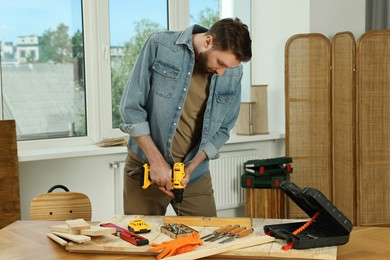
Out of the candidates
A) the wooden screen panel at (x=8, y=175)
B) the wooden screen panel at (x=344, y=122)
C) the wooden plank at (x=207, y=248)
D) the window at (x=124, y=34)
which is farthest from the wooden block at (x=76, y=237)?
the wooden screen panel at (x=344, y=122)

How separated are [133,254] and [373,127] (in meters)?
2.54

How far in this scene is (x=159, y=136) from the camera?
2.78 m

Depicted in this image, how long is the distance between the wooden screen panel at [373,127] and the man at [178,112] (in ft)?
4.95

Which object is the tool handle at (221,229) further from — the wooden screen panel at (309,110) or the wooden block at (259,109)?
the wooden block at (259,109)

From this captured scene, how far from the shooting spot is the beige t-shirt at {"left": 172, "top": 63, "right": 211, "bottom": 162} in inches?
110

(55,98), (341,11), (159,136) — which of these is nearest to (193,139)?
(159,136)

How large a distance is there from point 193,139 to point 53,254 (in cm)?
97

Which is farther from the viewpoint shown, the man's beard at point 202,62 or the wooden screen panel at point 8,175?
the wooden screen panel at point 8,175

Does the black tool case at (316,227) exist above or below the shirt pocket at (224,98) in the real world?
below

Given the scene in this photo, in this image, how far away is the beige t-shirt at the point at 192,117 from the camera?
2787 millimetres

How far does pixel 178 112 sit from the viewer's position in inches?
108

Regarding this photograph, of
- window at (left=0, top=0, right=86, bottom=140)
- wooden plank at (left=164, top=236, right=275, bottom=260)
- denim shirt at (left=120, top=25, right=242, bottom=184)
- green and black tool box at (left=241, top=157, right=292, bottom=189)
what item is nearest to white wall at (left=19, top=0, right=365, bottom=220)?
window at (left=0, top=0, right=86, bottom=140)

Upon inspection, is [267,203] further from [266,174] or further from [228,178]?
[228,178]

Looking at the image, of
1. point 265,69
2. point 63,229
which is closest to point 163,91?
point 63,229
